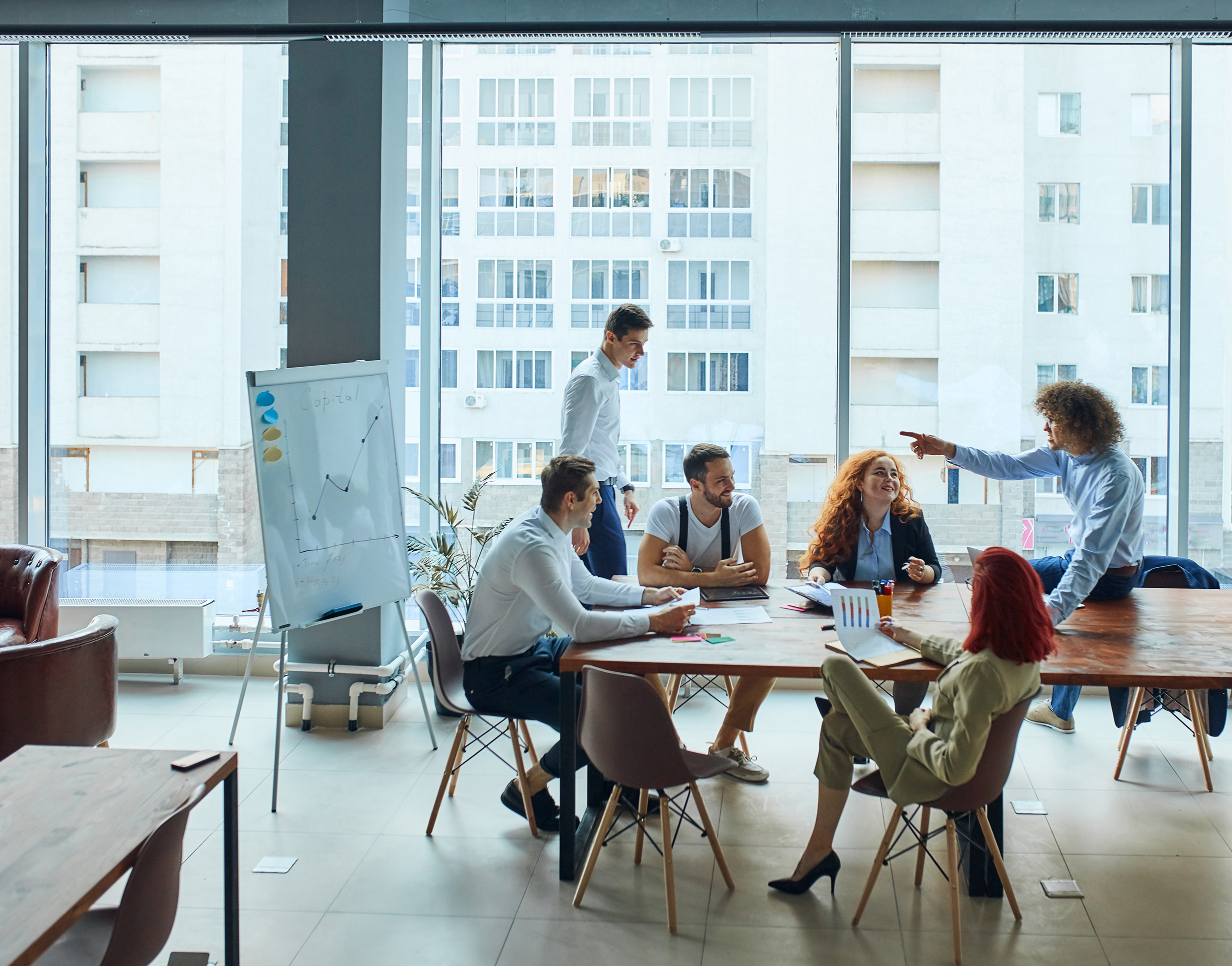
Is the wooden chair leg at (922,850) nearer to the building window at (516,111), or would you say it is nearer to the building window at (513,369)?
the building window at (513,369)

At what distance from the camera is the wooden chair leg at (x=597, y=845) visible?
10.0ft

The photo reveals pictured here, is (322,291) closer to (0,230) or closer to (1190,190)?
(0,230)

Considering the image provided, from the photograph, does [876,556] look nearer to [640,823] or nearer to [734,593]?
[734,593]

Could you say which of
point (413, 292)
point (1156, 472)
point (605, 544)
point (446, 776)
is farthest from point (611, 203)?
point (1156, 472)

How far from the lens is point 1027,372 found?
519 centimetres

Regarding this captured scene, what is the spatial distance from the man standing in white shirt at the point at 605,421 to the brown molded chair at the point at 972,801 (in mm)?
1757

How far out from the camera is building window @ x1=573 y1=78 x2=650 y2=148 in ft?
17.3

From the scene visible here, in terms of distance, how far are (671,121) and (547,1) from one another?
0.98 metres

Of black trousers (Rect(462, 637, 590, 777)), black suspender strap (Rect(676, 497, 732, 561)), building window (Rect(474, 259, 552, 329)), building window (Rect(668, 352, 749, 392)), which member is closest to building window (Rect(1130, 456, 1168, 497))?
building window (Rect(668, 352, 749, 392))

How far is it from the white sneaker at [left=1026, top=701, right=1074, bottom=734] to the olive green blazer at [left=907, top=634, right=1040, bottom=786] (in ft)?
6.86

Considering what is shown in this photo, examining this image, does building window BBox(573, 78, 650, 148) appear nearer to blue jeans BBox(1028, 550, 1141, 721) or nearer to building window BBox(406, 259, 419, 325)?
building window BBox(406, 259, 419, 325)

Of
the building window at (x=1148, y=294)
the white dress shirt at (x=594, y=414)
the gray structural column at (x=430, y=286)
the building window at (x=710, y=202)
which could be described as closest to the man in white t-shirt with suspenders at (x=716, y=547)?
the white dress shirt at (x=594, y=414)

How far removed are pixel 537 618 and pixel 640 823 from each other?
799 millimetres

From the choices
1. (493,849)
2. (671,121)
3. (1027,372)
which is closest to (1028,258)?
(1027,372)
